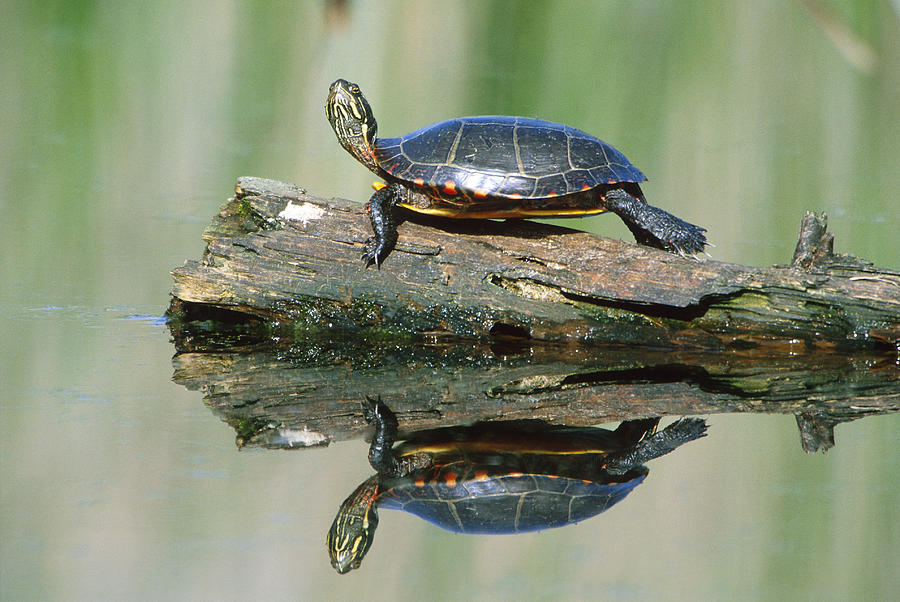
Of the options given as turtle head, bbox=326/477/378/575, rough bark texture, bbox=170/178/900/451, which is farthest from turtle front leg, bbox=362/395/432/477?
rough bark texture, bbox=170/178/900/451

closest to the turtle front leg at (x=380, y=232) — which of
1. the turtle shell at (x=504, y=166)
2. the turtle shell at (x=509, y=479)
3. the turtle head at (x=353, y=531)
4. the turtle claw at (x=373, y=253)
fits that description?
the turtle claw at (x=373, y=253)

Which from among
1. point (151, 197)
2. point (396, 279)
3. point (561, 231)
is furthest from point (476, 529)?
point (151, 197)

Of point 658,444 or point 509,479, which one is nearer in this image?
point 509,479

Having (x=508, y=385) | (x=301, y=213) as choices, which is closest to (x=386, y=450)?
(x=508, y=385)

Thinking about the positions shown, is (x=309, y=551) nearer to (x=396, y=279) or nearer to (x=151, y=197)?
(x=396, y=279)

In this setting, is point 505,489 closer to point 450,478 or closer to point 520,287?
point 450,478
